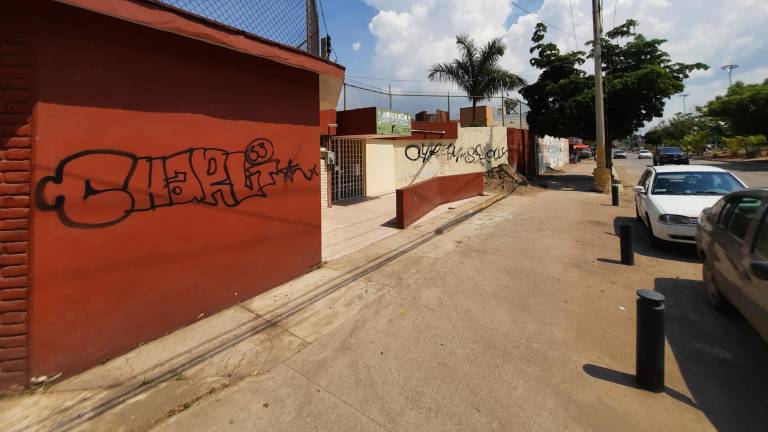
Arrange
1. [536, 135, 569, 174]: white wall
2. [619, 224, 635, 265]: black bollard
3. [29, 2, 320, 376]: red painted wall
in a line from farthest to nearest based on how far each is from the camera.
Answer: [536, 135, 569, 174]: white wall < [619, 224, 635, 265]: black bollard < [29, 2, 320, 376]: red painted wall

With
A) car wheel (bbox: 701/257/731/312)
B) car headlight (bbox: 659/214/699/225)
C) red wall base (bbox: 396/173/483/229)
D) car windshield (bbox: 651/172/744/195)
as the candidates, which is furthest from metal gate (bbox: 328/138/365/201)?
car wheel (bbox: 701/257/731/312)

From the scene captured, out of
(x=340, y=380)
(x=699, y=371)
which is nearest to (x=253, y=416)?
(x=340, y=380)

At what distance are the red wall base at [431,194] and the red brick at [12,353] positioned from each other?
681cm

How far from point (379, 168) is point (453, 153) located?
17.4 feet

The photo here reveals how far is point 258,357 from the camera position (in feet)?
11.6

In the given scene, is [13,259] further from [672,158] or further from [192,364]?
[672,158]

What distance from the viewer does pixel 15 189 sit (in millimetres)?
2977

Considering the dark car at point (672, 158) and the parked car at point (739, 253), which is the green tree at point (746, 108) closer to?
the dark car at point (672, 158)

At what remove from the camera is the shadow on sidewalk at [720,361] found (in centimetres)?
261

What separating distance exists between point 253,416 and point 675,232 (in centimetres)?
701

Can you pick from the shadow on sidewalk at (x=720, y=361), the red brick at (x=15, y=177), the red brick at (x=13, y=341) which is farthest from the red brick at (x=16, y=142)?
the shadow on sidewalk at (x=720, y=361)

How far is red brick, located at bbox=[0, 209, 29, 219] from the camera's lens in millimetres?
2941

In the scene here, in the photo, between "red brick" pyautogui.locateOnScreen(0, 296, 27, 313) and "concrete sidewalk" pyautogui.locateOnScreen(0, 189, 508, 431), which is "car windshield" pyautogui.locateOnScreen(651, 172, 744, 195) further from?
"red brick" pyautogui.locateOnScreen(0, 296, 27, 313)

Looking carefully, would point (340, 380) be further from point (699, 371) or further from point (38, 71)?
point (38, 71)
